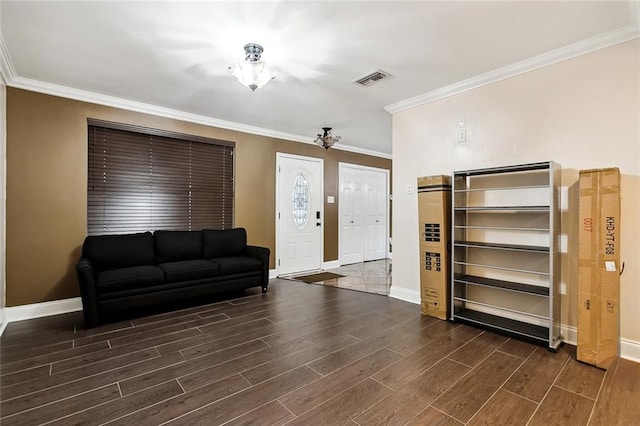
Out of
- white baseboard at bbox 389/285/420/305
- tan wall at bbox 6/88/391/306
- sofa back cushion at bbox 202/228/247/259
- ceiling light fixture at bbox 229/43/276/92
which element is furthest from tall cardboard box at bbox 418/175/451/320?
tan wall at bbox 6/88/391/306

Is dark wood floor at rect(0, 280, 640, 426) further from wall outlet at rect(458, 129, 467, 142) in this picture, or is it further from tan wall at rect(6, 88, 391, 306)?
wall outlet at rect(458, 129, 467, 142)

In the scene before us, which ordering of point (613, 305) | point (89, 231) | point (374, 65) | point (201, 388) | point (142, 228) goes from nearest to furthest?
point (201, 388) < point (613, 305) < point (374, 65) < point (89, 231) < point (142, 228)

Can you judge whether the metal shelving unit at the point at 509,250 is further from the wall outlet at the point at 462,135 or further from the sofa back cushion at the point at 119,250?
the sofa back cushion at the point at 119,250

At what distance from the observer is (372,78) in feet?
10.8

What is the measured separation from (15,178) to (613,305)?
18.6ft

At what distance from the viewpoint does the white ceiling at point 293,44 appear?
2.22 meters

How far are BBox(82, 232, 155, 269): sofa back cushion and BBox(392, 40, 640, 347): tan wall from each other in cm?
364

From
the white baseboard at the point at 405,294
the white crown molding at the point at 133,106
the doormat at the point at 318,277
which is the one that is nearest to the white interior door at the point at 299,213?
the doormat at the point at 318,277

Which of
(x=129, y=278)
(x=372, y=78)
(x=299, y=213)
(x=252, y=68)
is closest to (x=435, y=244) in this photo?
(x=372, y=78)

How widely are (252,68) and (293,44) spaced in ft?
1.31

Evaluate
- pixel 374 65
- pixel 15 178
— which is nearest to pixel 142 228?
pixel 15 178

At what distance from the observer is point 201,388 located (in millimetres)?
2072

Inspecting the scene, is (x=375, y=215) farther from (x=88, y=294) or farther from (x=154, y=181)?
(x=88, y=294)

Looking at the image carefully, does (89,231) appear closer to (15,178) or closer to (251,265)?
(15,178)
